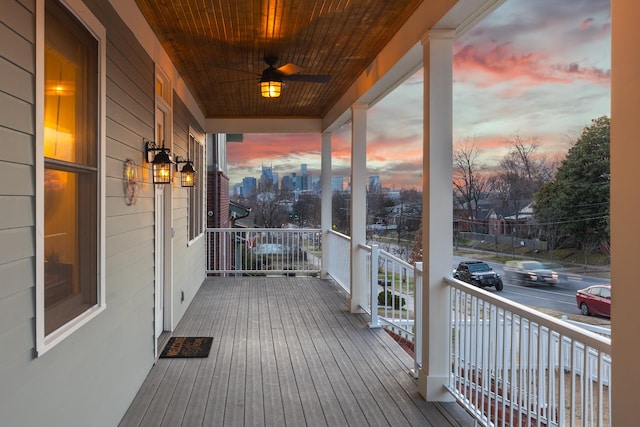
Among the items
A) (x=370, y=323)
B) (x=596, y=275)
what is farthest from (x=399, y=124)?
(x=596, y=275)

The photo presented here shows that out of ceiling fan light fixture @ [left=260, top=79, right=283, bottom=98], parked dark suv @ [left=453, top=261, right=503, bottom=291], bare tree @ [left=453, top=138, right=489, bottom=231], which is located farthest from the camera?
ceiling fan light fixture @ [left=260, top=79, right=283, bottom=98]

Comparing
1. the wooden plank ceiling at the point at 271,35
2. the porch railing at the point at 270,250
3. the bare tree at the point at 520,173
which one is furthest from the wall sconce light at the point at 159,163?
the porch railing at the point at 270,250

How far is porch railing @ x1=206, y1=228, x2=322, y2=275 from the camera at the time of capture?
350 inches

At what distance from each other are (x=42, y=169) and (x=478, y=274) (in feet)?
8.19

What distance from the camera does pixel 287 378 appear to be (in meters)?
3.85

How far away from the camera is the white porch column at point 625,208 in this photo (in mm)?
1501

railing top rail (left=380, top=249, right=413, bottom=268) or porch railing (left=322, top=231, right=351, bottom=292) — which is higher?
railing top rail (left=380, top=249, right=413, bottom=268)

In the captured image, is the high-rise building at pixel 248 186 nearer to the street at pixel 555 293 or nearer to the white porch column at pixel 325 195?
the white porch column at pixel 325 195

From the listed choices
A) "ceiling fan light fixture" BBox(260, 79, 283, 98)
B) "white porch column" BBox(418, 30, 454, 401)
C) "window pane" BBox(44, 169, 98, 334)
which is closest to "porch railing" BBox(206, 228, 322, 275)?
"ceiling fan light fixture" BBox(260, 79, 283, 98)

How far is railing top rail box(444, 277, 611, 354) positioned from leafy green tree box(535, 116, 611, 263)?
313mm

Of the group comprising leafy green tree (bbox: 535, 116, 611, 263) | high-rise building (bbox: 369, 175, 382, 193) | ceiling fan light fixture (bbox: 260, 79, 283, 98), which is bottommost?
leafy green tree (bbox: 535, 116, 611, 263)

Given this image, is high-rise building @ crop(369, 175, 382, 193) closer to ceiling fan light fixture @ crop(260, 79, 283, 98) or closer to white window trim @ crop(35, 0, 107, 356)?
ceiling fan light fixture @ crop(260, 79, 283, 98)

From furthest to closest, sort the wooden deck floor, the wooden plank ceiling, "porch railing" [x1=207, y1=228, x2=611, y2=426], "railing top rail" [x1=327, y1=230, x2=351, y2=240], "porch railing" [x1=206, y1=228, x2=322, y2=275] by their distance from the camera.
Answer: "porch railing" [x1=206, y1=228, x2=322, y2=275] → "railing top rail" [x1=327, y1=230, x2=351, y2=240] → the wooden plank ceiling → the wooden deck floor → "porch railing" [x1=207, y1=228, x2=611, y2=426]

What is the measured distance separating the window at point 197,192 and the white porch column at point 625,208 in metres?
5.38
